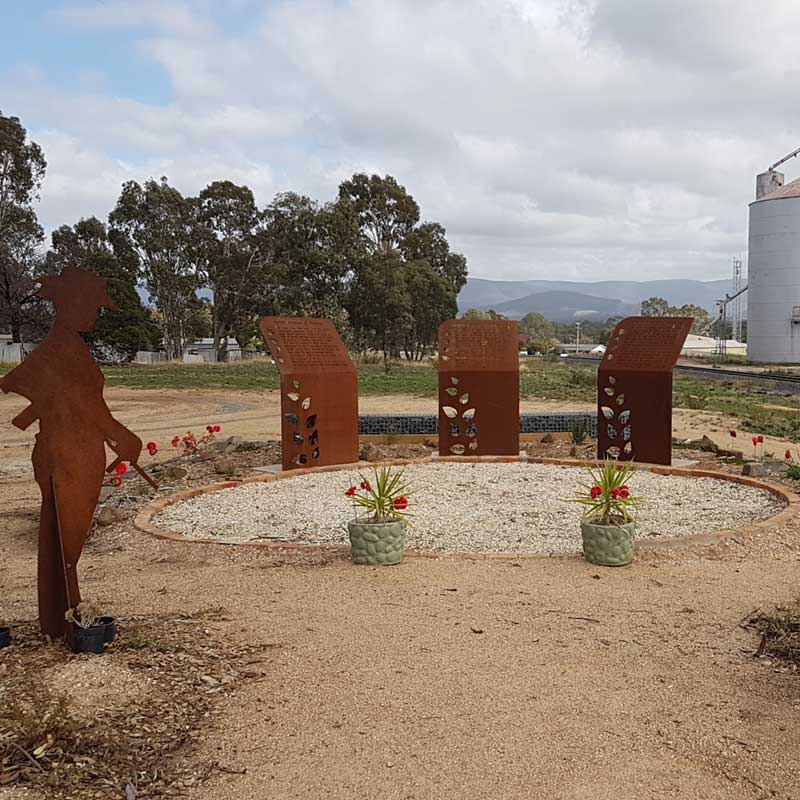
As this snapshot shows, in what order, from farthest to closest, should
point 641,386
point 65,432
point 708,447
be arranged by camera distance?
point 708,447 < point 641,386 < point 65,432

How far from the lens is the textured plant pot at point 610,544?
5.21 metres

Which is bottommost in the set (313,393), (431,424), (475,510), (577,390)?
(577,390)

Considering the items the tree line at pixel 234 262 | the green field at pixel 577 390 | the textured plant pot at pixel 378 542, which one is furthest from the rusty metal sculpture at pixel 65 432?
the tree line at pixel 234 262

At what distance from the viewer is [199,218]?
154 ft

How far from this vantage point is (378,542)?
523cm

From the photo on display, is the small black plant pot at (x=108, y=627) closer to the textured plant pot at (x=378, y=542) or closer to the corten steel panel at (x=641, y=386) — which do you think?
the textured plant pot at (x=378, y=542)

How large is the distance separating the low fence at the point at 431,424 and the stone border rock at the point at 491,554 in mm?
2711

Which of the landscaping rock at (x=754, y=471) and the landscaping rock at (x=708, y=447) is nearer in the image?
the landscaping rock at (x=754, y=471)

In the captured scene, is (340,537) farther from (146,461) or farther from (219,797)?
(146,461)

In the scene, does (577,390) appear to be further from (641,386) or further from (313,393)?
(313,393)

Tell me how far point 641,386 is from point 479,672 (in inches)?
238

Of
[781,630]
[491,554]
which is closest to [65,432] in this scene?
[491,554]

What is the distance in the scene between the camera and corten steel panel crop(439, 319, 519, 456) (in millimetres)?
9453

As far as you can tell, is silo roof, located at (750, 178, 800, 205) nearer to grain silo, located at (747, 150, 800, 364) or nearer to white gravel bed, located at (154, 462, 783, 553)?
grain silo, located at (747, 150, 800, 364)
